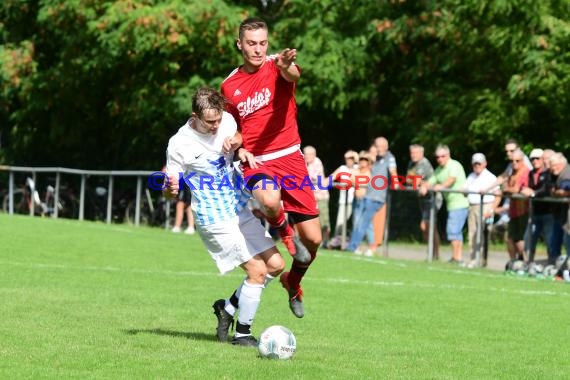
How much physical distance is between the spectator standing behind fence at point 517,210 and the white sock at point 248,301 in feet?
32.4

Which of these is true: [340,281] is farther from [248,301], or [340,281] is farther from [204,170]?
[204,170]

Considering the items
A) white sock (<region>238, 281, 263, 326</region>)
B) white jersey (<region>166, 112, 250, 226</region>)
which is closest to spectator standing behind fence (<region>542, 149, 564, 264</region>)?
white sock (<region>238, 281, 263, 326</region>)

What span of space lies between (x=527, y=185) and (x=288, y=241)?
31.2 feet

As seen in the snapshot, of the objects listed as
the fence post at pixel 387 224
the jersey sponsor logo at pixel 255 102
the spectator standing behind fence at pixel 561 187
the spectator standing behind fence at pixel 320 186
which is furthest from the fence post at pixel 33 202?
the jersey sponsor logo at pixel 255 102

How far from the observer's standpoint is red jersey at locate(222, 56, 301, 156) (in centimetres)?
1038

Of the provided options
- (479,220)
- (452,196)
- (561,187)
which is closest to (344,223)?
(452,196)

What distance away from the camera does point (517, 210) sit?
1920 centimetres

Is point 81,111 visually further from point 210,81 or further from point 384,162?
point 384,162

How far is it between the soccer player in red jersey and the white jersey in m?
0.70

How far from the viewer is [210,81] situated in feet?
98.9

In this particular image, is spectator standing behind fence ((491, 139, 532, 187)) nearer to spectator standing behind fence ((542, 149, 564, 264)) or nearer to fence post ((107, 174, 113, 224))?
spectator standing behind fence ((542, 149, 564, 264))

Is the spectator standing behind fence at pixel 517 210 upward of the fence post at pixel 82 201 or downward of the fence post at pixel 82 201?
upward

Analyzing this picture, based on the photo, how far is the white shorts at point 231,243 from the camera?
9.68 m

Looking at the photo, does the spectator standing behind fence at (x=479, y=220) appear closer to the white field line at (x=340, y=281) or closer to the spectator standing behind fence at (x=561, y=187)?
the spectator standing behind fence at (x=561, y=187)
